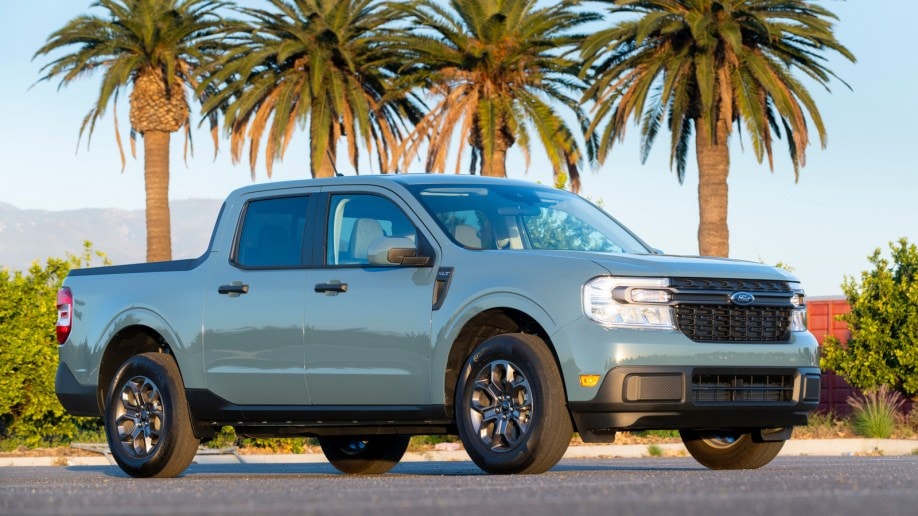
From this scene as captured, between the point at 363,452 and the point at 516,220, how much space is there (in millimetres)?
2828

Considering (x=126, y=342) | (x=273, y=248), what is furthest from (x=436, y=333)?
(x=126, y=342)

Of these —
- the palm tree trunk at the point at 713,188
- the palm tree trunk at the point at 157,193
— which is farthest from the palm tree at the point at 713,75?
the palm tree trunk at the point at 157,193

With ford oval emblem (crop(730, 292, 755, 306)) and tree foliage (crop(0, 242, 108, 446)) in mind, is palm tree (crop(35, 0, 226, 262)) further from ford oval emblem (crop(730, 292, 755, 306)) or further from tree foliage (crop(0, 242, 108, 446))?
ford oval emblem (crop(730, 292, 755, 306))

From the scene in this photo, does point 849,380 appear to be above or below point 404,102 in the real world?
below

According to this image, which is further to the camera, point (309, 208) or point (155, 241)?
point (155, 241)

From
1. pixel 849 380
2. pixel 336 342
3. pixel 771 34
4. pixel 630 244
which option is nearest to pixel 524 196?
pixel 630 244

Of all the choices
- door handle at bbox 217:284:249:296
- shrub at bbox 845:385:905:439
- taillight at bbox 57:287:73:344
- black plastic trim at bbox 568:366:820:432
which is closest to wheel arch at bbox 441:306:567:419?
black plastic trim at bbox 568:366:820:432

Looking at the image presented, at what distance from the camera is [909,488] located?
24.6ft

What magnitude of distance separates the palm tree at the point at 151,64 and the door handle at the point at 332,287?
2566 cm

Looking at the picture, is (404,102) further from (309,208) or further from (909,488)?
(909,488)

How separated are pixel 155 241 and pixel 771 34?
50.2ft

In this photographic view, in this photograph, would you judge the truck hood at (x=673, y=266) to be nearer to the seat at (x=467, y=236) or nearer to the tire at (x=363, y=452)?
the seat at (x=467, y=236)

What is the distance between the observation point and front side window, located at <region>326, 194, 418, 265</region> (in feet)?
34.2

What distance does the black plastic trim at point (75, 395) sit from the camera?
1165 cm
